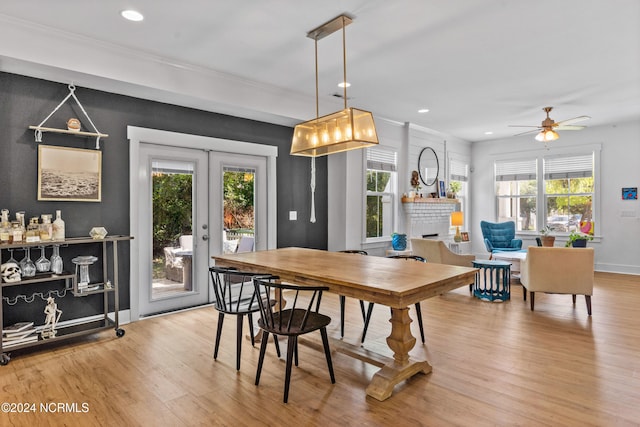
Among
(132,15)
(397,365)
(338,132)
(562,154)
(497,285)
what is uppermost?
(132,15)

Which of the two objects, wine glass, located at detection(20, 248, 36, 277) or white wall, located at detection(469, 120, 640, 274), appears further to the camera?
white wall, located at detection(469, 120, 640, 274)

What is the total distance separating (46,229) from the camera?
11.0 ft

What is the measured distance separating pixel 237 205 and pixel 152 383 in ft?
8.84

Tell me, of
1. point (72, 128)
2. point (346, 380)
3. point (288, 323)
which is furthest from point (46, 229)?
point (346, 380)

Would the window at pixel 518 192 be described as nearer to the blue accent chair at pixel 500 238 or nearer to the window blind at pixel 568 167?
the window blind at pixel 568 167

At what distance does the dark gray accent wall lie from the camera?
342 centimetres

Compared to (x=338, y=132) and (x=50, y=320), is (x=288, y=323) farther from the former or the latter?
(x=50, y=320)

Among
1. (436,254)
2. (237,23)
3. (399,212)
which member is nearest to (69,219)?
(237,23)

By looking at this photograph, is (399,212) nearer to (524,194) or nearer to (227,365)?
(524,194)

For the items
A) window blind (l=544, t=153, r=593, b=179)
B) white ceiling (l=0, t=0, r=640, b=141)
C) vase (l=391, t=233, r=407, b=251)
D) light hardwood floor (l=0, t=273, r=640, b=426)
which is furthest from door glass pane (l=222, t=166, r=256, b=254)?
window blind (l=544, t=153, r=593, b=179)

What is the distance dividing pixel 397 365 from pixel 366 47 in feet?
9.23

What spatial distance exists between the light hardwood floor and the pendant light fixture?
1770mm

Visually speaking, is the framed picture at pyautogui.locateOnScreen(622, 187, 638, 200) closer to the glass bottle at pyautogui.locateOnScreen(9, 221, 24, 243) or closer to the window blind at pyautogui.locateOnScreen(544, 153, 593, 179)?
the window blind at pyautogui.locateOnScreen(544, 153, 593, 179)

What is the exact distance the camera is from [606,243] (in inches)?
282
